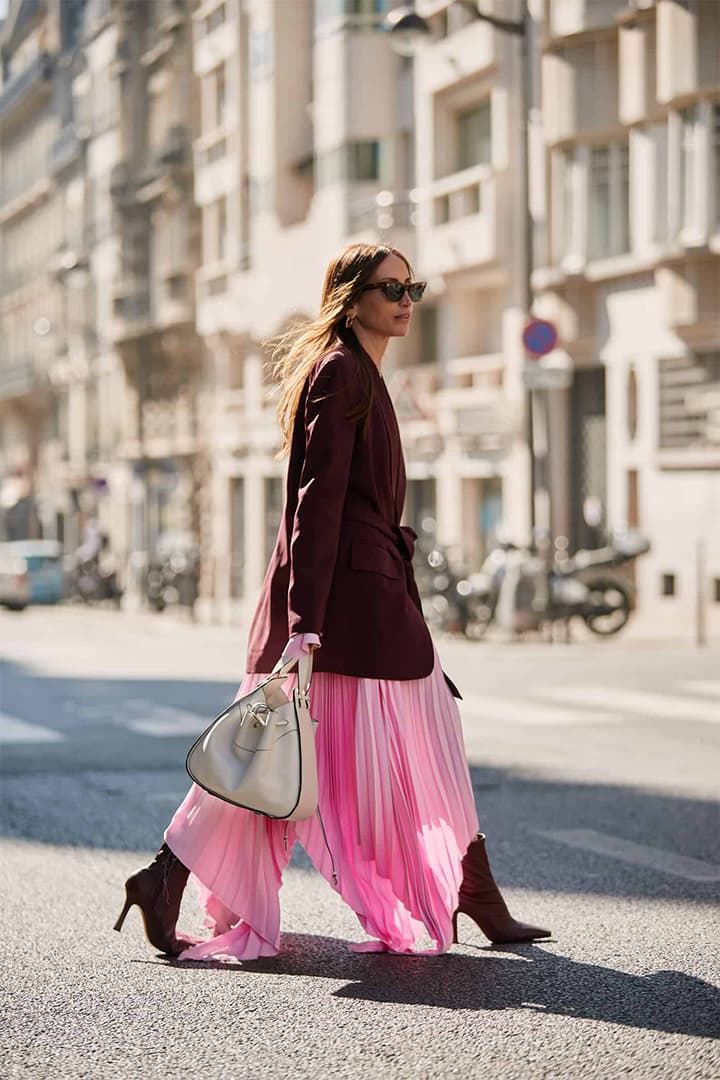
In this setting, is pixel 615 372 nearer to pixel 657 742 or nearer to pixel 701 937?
pixel 657 742

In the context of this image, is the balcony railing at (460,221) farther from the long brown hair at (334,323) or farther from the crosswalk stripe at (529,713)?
the long brown hair at (334,323)

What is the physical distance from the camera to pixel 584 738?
1259 cm

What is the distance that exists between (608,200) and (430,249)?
4942mm

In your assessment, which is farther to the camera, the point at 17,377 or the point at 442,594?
the point at 17,377

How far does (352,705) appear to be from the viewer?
221 inches

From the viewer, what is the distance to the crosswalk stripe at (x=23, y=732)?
12758mm

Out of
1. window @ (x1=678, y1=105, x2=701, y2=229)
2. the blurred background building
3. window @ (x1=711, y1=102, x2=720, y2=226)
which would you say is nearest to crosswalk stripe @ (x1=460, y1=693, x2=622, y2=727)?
the blurred background building

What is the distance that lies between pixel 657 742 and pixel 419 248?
73.4 feet

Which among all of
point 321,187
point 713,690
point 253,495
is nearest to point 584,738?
point 713,690

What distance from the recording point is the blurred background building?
1057 inches

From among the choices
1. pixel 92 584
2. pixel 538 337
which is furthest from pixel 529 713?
pixel 92 584

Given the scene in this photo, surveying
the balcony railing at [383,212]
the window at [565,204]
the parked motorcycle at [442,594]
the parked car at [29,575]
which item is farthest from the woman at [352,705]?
the parked car at [29,575]

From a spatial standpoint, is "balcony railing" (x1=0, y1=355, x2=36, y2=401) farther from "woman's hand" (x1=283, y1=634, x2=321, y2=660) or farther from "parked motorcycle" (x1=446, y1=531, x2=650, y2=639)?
"woman's hand" (x1=283, y1=634, x2=321, y2=660)

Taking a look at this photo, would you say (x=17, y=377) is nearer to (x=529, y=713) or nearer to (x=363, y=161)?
(x=363, y=161)
